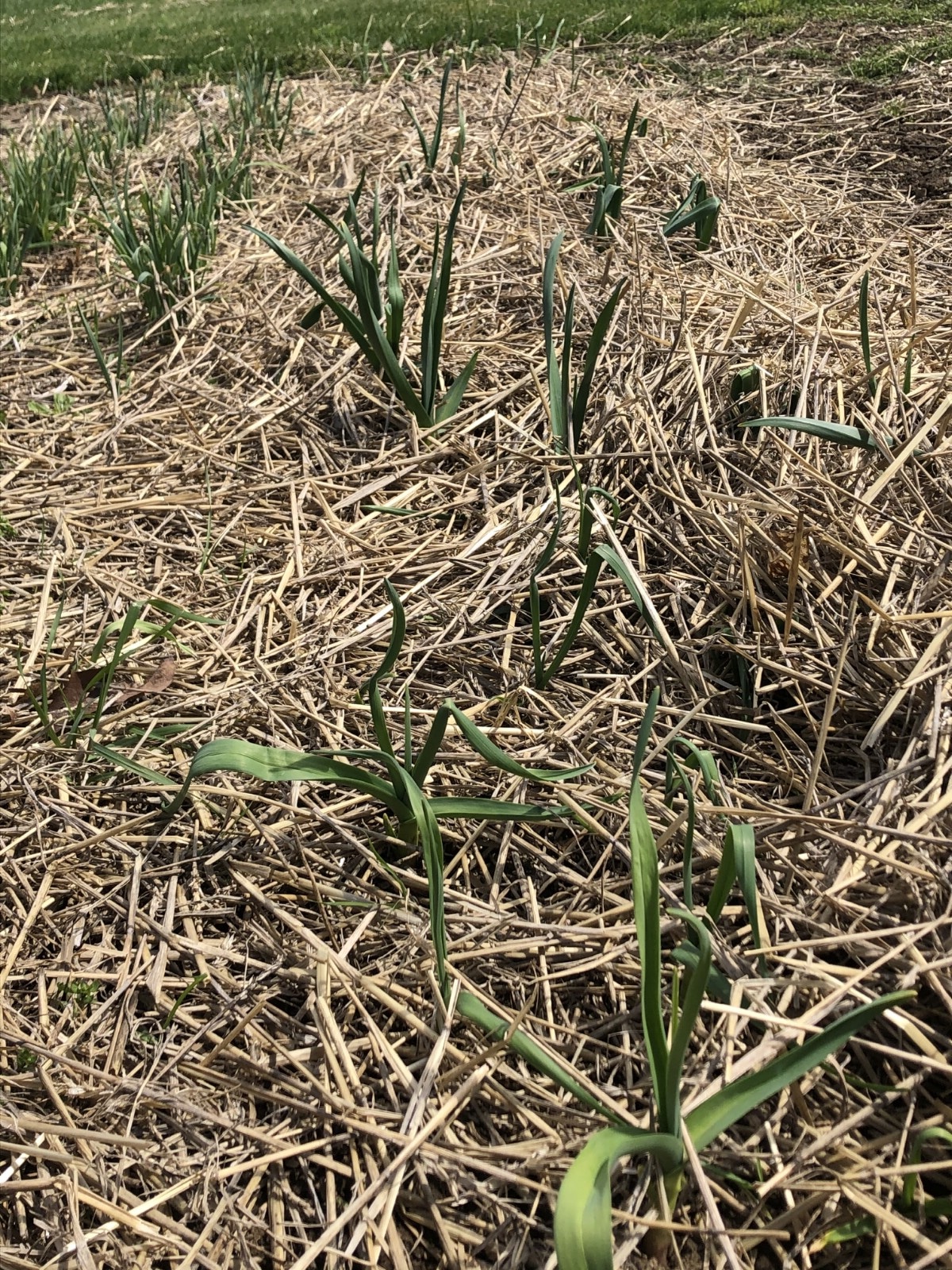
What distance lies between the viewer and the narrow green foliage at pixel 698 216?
2.33 metres

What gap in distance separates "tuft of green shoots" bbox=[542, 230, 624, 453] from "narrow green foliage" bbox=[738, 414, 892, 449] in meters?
0.32

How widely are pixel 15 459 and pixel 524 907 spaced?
1618 mm

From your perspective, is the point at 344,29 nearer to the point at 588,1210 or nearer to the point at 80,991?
the point at 80,991

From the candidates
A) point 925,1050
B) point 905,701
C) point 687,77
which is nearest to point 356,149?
point 687,77

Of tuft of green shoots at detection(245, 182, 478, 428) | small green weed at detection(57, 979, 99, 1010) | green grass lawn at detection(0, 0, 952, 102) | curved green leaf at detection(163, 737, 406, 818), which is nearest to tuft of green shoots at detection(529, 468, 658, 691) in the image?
curved green leaf at detection(163, 737, 406, 818)

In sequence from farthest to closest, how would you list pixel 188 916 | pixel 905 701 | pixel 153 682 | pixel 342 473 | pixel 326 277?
1. pixel 326 277
2. pixel 342 473
3. pixel 153 682
4. pixel 905 701
5. pixel 188 916

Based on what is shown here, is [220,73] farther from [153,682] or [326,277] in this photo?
[153,682]

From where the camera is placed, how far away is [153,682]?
1626 millimetres

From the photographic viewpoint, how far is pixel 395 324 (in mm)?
2104

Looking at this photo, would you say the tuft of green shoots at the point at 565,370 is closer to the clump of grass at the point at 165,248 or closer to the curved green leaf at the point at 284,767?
the curved green leaf at the point at 284,767

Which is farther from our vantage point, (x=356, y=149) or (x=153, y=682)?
(x=356, y=149)

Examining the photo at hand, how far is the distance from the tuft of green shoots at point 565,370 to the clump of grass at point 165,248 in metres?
1.17

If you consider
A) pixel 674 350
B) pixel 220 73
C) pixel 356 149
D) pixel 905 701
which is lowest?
pixel 905 701

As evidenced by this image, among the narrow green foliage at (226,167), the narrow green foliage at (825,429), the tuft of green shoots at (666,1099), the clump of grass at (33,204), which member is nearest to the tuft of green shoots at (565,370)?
the narrow green foliage at (825,429)
